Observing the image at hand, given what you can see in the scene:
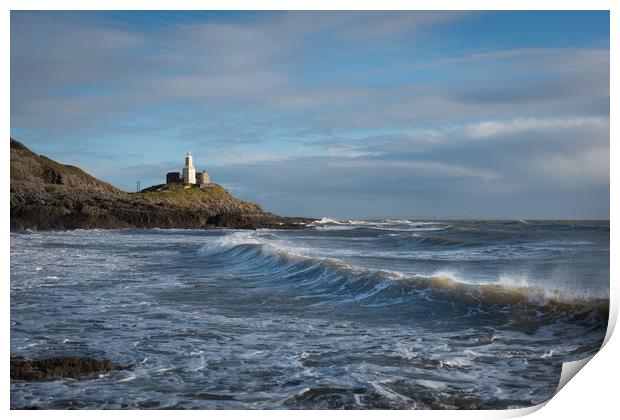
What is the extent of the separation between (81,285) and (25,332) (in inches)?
116

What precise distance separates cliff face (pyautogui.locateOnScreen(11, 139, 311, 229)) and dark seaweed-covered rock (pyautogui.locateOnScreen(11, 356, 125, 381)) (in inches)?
888

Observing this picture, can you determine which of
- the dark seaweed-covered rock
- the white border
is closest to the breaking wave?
the white border

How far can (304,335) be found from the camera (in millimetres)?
5438

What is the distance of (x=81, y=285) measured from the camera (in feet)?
27.0

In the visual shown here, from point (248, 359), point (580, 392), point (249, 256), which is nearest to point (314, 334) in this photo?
point (248, 359)

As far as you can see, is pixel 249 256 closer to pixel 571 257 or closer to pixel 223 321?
pixel 571 257

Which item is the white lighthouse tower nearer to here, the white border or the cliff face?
the cliff face

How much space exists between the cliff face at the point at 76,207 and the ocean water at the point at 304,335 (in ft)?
63.4

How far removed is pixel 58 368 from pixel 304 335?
206cm

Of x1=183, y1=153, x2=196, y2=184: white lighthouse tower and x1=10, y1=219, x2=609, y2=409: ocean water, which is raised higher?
x1=183, y1=153, x2=196, y2=184: white lighthouse tower

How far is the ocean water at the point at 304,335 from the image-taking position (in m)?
3.92

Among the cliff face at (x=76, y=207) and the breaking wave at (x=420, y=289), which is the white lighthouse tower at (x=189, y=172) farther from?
the breaking wave at (x=420, y=289)

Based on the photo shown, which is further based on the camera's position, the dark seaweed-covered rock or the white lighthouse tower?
the white lighthouse tower

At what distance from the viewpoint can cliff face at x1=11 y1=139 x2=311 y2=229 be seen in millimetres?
28297
